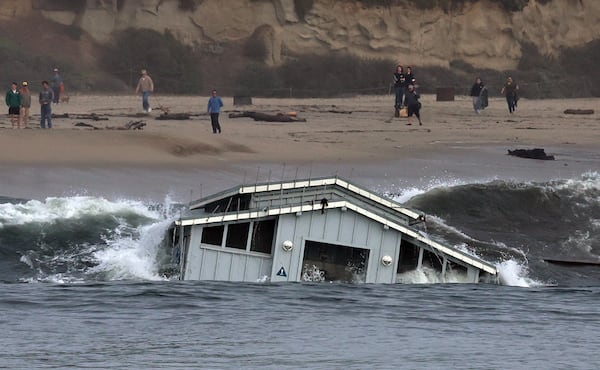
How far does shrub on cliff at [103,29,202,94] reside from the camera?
197ft

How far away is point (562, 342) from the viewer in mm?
21953

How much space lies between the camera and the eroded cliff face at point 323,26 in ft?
202

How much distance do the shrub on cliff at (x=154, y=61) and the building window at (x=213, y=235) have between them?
1352 inches

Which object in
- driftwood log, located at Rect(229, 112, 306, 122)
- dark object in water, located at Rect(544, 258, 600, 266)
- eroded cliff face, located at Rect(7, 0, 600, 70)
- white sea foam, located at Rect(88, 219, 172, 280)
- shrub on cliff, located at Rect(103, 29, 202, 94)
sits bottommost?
white sea foam, located at Rect(88, 219, 172, 280)

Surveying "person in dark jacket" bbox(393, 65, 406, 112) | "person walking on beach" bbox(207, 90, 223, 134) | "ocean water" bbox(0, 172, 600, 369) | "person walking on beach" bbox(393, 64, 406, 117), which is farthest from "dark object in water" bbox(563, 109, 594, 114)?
"ocean water" bbox(0, 172, 600, 369)

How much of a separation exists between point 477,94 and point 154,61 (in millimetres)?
13718

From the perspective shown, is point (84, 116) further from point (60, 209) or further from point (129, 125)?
point (60, 209)

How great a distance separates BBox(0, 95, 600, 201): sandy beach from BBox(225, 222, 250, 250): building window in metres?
8.34

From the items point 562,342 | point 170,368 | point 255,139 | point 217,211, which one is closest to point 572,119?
point 255,139

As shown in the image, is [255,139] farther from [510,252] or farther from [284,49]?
[284,49]

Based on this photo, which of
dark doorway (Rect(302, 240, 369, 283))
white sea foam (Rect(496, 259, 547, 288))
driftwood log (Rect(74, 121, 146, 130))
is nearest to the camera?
dark doorway (Rect(302, 240, 369, 283))

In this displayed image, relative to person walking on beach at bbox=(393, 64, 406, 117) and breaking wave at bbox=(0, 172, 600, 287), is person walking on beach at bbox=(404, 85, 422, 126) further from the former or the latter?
breaking wave at bbox=(0, 172, 600, 287)

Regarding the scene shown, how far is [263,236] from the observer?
84.1ft

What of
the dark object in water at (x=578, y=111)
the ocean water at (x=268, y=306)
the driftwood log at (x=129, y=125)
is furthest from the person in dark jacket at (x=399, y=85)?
the ocean water at (x=268, y=306)
